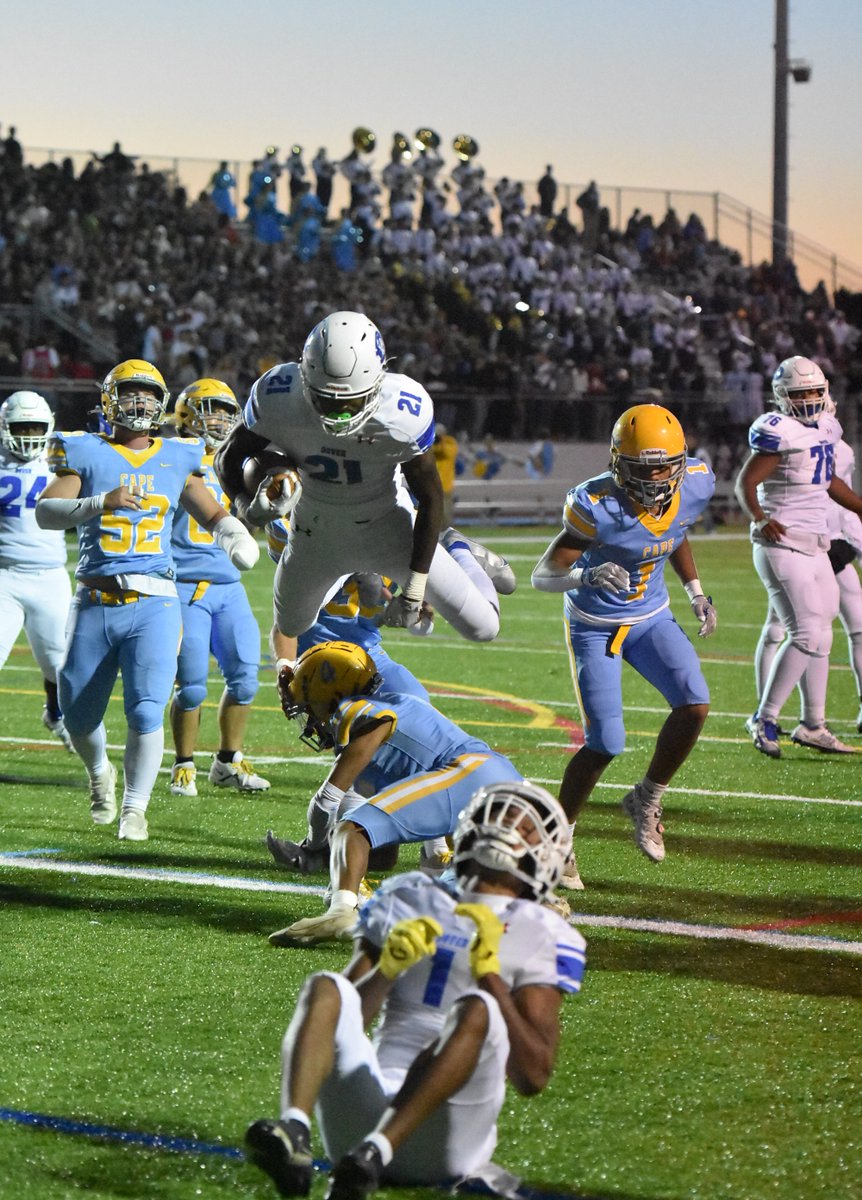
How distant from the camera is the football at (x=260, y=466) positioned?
19.3 ft

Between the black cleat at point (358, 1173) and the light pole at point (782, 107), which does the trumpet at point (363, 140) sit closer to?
the light pole at point (782, 107)

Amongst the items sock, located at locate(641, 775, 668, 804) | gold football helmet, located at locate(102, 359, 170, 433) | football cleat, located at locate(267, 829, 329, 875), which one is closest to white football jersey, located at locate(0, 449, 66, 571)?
gold football helmet, located at locate(102, 359, 170, 433)

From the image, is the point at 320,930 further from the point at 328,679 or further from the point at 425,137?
the point at 425,137

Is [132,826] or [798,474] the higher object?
[798,474]

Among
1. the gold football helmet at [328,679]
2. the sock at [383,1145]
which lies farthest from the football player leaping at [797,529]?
the sock at [383,1145]

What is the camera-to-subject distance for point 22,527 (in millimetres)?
8547

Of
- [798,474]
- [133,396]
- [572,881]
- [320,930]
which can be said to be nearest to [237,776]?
[133,396]

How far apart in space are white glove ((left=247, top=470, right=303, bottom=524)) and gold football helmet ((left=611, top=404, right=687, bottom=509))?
1320 millimetres

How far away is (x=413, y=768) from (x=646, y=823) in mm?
1567

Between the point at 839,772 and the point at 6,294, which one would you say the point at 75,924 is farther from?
the point at 6,294

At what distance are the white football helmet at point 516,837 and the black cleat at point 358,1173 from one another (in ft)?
2.26

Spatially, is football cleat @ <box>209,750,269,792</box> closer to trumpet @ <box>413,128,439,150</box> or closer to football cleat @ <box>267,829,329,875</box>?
football cleat @ <box>267,829,329,875</box>

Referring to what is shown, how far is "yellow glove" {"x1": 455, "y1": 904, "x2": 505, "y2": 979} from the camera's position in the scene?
338 cm

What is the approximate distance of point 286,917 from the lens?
586 centimetres
